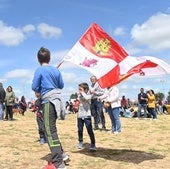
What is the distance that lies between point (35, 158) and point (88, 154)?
1324 millimetres

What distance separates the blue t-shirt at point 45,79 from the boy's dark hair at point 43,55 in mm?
164

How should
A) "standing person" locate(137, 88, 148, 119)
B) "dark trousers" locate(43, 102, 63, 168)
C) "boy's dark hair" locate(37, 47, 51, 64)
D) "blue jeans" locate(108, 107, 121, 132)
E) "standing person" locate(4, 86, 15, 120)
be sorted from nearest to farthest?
"dark trousers" locate(43, 102, 63, 168), "boy's dark hair" locate(37, 47, 51, 64), "blue jeans" locate(108, 107, 121, 132), "standing person" locate(4, 86, 15, 120), "standing person" locate(137, 88, 148, 119)

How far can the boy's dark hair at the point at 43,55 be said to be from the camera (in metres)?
8.63

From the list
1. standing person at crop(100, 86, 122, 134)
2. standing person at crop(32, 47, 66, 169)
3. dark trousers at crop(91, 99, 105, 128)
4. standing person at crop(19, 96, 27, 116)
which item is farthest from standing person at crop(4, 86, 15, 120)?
standing person at crop(32, 47, 66, 169)

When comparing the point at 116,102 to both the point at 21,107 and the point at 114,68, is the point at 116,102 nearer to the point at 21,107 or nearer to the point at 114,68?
the point at 114,68

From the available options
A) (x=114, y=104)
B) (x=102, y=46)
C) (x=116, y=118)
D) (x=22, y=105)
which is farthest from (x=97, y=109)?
(x=22, y=105)

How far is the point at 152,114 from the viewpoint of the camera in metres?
25.4

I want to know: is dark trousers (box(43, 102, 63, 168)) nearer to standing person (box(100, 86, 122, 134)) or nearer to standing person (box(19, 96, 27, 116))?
standing person (box(100, 86, 122, 134))

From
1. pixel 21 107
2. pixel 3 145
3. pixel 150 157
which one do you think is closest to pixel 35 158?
pixel 3 145

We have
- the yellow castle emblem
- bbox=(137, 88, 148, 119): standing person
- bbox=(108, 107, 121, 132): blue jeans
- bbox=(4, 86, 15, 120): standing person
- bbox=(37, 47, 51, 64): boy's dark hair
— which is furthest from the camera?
bbox=(137, 88, 148, 119): standing person

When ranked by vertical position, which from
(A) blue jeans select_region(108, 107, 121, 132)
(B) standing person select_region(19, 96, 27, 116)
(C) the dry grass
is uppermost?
(B) standing person select_region(19, 96, 27, 116)

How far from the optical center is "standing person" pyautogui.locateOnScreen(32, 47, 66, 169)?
327 inches

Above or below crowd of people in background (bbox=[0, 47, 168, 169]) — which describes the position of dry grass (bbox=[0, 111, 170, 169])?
below

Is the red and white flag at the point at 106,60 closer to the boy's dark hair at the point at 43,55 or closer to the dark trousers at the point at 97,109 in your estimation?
the boy's dark hair at the point at 43,55
